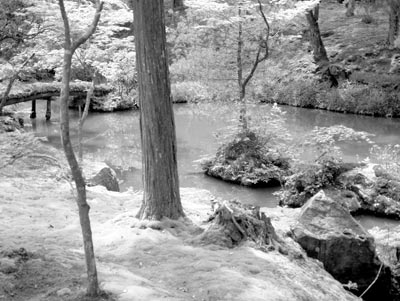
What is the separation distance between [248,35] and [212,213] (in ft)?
25.8

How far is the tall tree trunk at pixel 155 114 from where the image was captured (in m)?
6.54

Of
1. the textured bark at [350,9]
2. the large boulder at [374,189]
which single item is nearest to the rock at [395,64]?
the textured bark at [350,9]

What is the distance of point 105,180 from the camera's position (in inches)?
393

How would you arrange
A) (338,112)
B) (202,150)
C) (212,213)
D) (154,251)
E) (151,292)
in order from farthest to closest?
(338,112), (202,150), (212,213), (154,251), (151,292)

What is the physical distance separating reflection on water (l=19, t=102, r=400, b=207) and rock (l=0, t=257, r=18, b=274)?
6.99 m

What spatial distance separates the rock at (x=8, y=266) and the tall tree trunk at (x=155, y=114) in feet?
6.83

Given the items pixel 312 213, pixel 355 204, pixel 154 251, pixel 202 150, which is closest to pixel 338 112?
pixel 202 150

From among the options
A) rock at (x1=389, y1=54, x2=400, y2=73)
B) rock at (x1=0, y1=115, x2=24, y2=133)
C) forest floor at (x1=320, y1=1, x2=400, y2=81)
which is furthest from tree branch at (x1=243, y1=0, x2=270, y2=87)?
rock at (x1=389, y1=54, x2=400, y2=73)

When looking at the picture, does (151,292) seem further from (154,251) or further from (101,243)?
(101,243)

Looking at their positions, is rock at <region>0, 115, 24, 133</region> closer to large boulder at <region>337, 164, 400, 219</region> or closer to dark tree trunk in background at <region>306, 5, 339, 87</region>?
large boulder at <region>337, 164, 400, 219</region>

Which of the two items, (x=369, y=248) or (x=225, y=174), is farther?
(x=225, y=174)

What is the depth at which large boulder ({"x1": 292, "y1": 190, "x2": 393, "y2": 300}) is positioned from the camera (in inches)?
272

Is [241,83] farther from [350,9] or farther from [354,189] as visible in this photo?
[350,9]

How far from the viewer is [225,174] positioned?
43.3 feet
